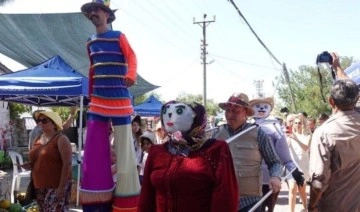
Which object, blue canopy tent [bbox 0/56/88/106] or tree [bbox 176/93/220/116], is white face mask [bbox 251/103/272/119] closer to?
tree [bbox 176/93/220/116]

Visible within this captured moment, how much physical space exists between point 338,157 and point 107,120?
5.86ft

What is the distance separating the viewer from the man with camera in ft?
9.28

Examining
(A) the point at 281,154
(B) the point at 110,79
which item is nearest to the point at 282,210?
(A) the point at 281,154

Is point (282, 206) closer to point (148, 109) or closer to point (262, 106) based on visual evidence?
point (262, 106)

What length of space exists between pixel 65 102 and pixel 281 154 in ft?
17.4

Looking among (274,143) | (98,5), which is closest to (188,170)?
(98,5)

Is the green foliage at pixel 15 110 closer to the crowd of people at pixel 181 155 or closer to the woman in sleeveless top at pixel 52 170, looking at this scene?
the woman in sleeveless top at pixel 52 170

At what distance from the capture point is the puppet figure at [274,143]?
3.78m

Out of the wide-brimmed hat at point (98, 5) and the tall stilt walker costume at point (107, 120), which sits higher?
the wide-brimmed hat at point (98, 5)

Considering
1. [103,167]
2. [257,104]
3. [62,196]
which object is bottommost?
[62,196]

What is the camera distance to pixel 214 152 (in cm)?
228

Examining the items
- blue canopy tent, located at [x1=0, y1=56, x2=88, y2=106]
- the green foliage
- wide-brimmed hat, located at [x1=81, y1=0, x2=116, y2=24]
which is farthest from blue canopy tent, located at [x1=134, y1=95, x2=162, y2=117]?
wide-brimmed hat, located at [x1=81, y1=0, x2=116, y2=24]

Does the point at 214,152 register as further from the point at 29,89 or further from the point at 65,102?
the point at 65,102

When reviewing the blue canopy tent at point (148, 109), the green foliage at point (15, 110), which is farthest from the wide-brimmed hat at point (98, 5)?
the green foliage at point (15, 110)
